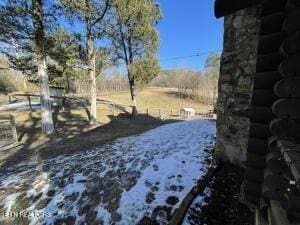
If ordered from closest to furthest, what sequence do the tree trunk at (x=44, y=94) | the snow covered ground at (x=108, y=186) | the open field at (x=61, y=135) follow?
the snow covered ground at (x=108, y=186)
the open field at (x=61, y=135)
the tree trunk at (x=44, y=94)

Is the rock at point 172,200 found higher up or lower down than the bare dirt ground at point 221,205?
lower down

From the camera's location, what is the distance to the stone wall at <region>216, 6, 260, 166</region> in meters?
3.35

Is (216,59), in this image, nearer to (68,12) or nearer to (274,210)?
(68,12)

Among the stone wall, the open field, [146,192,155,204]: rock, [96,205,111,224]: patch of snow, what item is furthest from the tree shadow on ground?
the stone wall

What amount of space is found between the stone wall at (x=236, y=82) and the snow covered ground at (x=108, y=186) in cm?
70

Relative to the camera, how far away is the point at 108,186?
3971 millimetres

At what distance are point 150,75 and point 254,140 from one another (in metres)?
13.9

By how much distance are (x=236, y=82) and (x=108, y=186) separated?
3.03 m

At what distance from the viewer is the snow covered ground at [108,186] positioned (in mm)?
3264

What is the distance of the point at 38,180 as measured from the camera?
4.54 m

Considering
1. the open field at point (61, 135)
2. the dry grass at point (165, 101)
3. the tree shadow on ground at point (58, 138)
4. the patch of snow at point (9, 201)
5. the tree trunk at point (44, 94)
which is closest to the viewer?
the patch of snow at point (9, 201)

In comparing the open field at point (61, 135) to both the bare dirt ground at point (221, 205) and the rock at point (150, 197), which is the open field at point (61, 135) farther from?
the bare dirt ground at point (221, 205)

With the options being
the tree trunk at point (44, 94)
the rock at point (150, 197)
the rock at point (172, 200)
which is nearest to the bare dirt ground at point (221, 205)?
the rock at point (172, 200)

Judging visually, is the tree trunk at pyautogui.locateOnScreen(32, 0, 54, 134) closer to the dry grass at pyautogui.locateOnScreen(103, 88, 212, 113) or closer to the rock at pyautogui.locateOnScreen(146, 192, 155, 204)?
the rock at pyautogui.locateOnScreen(146, 192, 155, 204)
